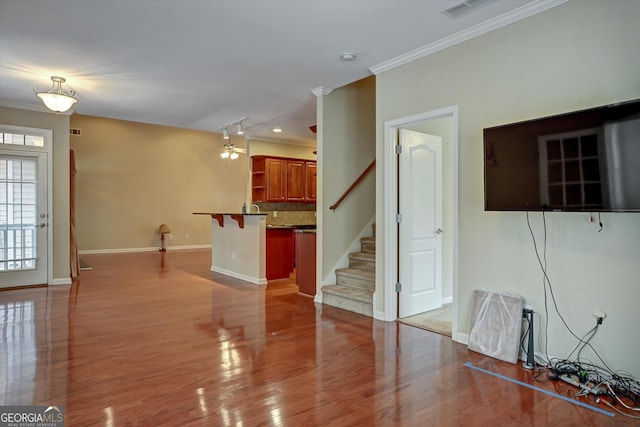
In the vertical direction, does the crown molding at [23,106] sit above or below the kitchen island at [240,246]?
above

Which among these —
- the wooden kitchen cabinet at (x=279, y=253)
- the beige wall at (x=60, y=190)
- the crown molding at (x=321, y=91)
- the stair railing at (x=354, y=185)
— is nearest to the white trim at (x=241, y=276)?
the wooden kitchen cabinet at (x=279, y=253)

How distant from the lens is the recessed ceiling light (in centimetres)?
395

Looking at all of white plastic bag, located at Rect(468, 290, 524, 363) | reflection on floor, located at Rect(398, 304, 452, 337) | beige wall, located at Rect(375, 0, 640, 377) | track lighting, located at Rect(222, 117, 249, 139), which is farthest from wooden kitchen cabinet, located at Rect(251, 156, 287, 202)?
white plastic bag, located at Rect(468, 290, 524, 363)

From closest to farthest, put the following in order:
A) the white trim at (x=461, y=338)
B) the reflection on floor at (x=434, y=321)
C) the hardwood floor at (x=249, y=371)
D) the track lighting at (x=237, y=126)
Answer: the hardwood floor at (x=249, y=371), the white trim at (x=461, y=338), the reflection on floor at (x=434, y=321), the track lighting at (x=237, y=126)

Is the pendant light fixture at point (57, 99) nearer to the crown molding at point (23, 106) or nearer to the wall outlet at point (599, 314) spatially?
the crown molding at point (23, 106)

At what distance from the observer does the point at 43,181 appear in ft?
20.1

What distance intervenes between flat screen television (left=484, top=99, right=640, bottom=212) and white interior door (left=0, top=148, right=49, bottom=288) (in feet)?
21.2

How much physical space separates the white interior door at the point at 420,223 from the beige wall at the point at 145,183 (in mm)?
8000

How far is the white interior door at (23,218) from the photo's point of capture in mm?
5863

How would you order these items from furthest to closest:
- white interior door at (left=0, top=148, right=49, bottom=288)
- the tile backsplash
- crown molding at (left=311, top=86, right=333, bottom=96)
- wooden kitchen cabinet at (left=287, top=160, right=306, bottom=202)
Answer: wooden kitchen cabinet at (left=287, top=160, right=306, bottom=202) → the tile backsplash → white interior door at (left=0, top=148, right=49, bottom=288) → crown molding at (left=311, top=86, right=333, bottom=96)

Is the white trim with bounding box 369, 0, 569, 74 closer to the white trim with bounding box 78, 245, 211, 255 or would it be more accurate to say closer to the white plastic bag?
the white plastic bag

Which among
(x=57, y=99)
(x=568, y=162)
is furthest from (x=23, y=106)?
(x=568, y=162)

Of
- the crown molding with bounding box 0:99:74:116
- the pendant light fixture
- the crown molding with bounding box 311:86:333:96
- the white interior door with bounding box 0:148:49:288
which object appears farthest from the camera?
the white interior door with bounding box 0:148:49:288

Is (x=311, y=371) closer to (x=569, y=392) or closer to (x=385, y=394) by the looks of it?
(x=385, y=394)
